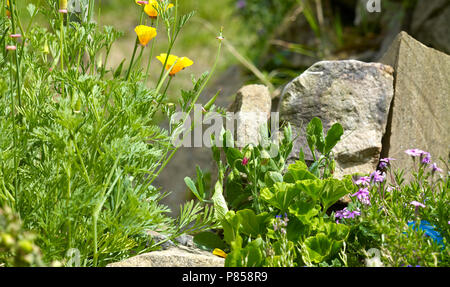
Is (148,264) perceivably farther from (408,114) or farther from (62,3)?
(408,114)

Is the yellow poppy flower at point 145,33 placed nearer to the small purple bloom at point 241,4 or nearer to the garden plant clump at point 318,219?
the garden plant clump at point 318,219

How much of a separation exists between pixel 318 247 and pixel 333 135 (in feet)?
1.74

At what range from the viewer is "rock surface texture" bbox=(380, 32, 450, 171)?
239 cm

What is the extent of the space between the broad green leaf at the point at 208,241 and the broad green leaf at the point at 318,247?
1.50ft

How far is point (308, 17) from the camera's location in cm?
445

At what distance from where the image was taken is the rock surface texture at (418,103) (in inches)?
94.3

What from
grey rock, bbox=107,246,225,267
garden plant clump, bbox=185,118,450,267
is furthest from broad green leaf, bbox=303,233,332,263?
grey rock, bbox=107,246,225,267

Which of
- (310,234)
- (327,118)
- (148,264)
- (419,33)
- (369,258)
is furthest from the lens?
(419,33)

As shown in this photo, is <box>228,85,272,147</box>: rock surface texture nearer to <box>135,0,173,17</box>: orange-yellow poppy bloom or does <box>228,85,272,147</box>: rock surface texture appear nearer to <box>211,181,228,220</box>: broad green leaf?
<box>211,181,228,220</box>: broad green leaf

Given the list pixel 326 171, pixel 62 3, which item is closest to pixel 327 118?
pixel 326 171

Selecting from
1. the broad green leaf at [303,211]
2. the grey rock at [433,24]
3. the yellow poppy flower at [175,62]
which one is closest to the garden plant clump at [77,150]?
the yellow poppy flower at [175,62]

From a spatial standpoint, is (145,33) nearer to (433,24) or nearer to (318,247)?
(318,247)

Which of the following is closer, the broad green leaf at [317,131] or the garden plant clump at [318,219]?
the garden plant clump at [318,219]

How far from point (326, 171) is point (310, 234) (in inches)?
11.9
